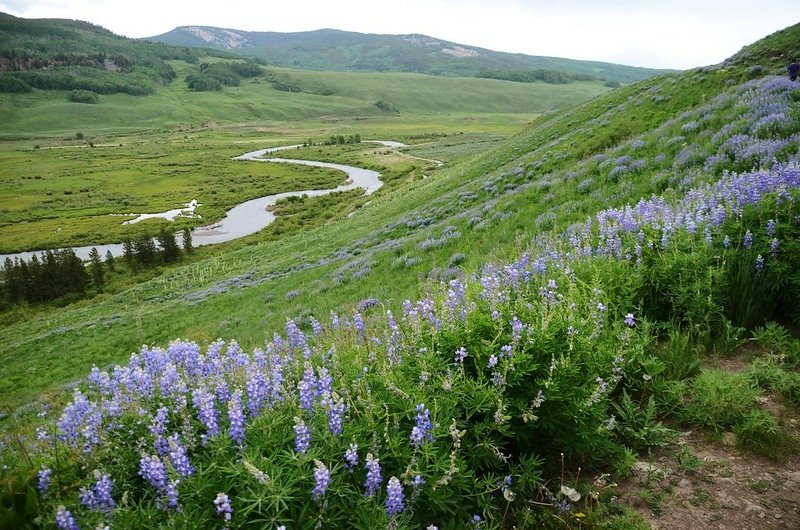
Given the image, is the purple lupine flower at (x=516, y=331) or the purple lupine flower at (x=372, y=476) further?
the purple lupine flower at (x=516, y=331)

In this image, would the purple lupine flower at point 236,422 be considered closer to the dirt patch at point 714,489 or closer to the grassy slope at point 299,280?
the dirt patch at point 714,489

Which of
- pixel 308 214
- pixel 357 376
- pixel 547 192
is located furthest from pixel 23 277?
pixel 357 376

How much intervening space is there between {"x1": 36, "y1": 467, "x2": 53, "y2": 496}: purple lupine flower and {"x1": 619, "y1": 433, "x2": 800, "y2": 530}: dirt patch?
4.98 meters

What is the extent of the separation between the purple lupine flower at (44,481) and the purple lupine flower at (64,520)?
517 millimetres

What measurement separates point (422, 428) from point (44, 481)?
3.00m

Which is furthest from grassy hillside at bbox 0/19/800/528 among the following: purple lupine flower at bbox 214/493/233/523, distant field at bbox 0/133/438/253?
distant field at bbox 0/133/438/253

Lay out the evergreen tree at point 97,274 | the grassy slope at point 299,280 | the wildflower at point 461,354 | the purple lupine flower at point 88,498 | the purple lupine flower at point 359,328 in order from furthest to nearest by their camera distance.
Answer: the evergreen tree at point 97,274
the grassy slope at point 299,280
the purple lupine flower at point 359,328
the wildflower at point 461,354
the purple lupine flower at point 88,498

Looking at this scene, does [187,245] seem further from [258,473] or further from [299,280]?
[258,473]

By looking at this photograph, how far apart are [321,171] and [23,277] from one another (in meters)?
64.4

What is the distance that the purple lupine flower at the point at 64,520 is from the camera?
2.90 meters

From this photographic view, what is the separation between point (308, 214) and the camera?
6631cm

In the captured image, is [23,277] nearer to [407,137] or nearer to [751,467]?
[751,467]

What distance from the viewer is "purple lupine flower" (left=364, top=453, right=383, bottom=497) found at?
340 cm

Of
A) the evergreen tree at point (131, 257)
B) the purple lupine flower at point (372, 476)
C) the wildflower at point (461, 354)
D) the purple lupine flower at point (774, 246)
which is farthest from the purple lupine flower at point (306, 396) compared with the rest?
the evergreen tree at point (131, 257)
